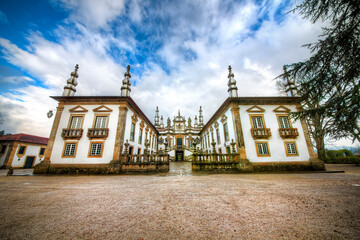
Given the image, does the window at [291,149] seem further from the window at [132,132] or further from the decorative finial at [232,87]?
the window at [132,132]

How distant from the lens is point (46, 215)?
2789 mm

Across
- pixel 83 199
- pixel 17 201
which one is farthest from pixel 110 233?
pixel 17 201

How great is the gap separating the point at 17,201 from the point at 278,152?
16.9 meters

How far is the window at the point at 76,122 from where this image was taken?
41.2 feet

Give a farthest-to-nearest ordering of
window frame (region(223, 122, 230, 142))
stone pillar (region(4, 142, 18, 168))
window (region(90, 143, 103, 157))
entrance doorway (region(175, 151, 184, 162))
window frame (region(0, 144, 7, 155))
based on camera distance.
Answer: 1. entrance doorway (region(175, 151, 184, 162))
2. window frame (region(0, 144, 7, 155))
3. stone pillar (region(4, 142, 18, 168))
4. window frame (region(223, 122, 230, 142))
5. window (region(90, 143, 103, 157))

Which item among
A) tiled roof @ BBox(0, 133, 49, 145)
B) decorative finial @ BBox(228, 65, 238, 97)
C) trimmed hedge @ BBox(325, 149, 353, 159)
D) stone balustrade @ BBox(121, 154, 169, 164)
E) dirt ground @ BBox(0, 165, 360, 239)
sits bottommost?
dirt ground @ BBox(0, 165, 360, 239)

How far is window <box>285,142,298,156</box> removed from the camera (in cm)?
1233

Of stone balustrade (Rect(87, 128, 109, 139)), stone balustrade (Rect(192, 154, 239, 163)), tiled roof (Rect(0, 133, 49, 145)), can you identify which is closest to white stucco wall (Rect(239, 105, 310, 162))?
stone balustrade (Rect(192, 154, 239, 163))

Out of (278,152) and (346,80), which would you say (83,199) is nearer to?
(346,80)

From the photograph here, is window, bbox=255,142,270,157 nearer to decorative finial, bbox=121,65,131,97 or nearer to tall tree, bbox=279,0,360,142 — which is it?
tall tree, bbox=279,0,360,142

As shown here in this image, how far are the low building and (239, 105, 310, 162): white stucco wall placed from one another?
33.9 m

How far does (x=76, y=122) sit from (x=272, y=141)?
19.9 meters

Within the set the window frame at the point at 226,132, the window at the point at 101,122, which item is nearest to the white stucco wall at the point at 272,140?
the window frame at the point at 226,132

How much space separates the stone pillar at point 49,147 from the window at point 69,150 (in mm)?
1281
